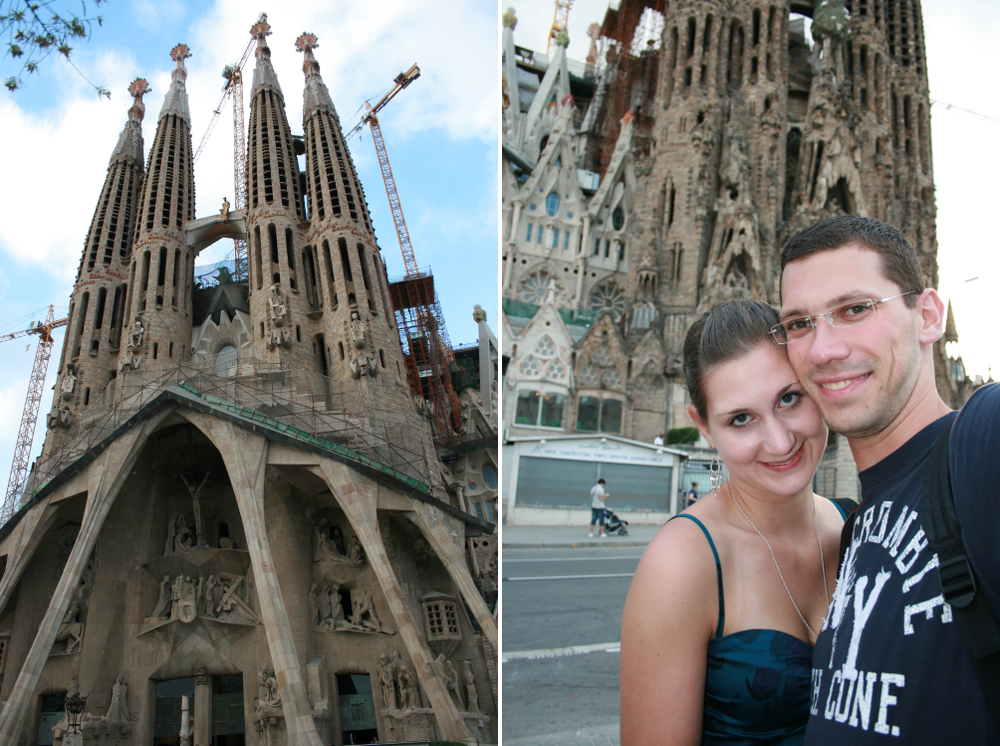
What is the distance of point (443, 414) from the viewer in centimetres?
3309

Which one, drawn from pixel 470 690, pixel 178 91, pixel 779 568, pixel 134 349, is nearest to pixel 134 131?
pixel 178 91

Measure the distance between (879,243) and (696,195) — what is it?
28.9 m

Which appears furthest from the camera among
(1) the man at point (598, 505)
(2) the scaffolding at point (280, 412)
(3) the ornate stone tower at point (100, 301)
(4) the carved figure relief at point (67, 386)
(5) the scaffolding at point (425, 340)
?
(5) the scaffolding at point (425, 340)

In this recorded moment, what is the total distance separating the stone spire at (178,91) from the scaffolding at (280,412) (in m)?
13.2

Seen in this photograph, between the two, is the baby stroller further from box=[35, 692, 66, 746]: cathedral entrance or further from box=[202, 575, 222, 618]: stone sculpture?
box=[35, 692, 66, 746]: cathedral entrance

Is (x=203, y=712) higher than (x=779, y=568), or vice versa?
(x=779, y=568)

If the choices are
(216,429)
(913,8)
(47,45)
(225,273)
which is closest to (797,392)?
(47,45)

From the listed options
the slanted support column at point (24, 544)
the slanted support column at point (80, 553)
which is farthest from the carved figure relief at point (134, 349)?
the slanted support column at point (80, 553)

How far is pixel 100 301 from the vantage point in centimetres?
2619

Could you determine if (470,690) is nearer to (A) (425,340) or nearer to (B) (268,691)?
(B) (268,691)

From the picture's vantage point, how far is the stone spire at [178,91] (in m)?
30.4

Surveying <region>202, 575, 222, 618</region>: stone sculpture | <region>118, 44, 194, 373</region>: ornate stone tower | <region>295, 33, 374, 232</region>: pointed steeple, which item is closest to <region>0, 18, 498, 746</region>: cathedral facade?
<region>202, 575, 222, 618</region>: stone sculpture

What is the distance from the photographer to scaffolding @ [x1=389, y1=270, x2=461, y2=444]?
3438 cm

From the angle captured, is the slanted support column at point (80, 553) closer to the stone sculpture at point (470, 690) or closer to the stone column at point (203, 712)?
the stone column at point (203, 712)
